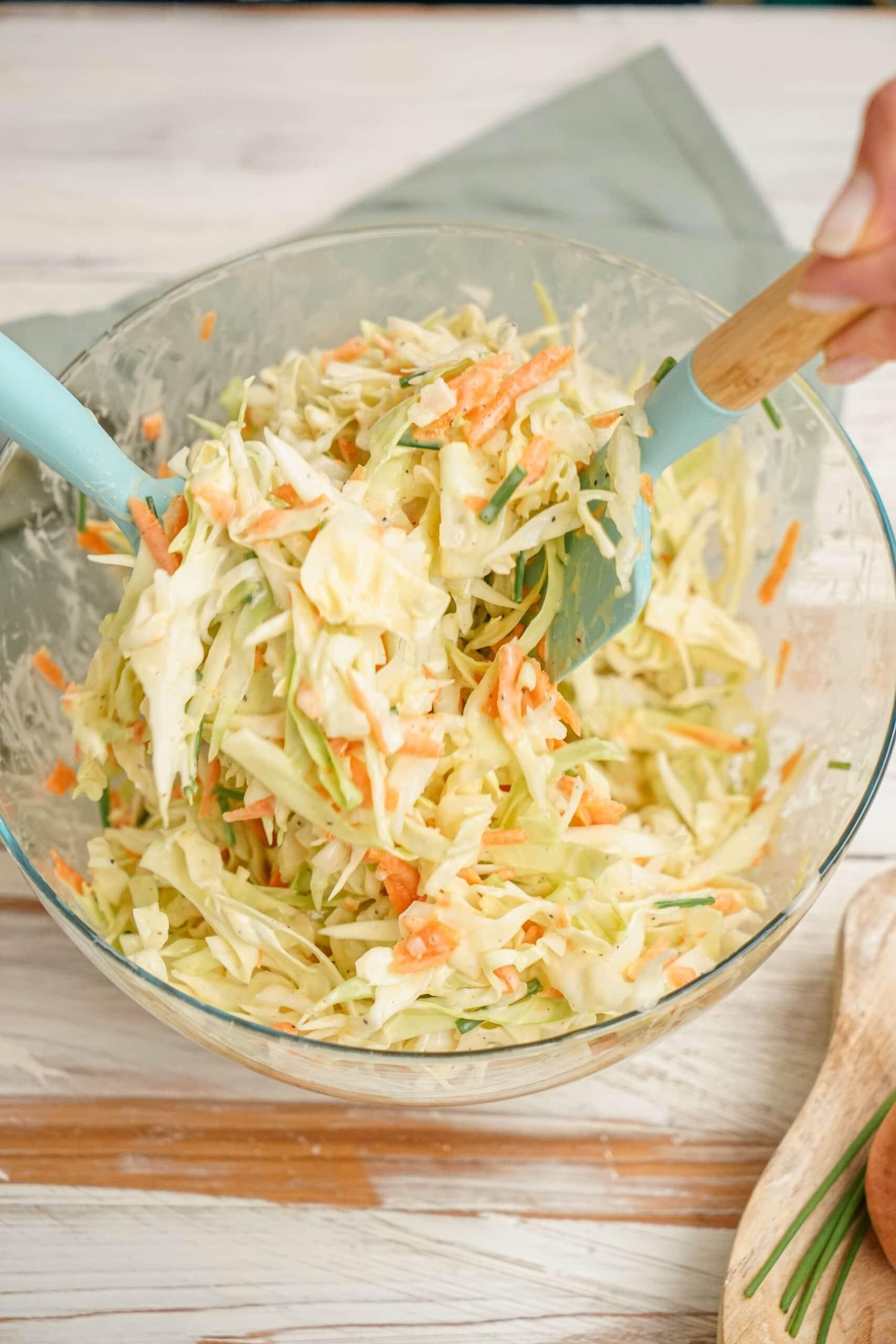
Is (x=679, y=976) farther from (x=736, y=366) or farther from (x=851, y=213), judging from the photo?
(x=851, y=213)

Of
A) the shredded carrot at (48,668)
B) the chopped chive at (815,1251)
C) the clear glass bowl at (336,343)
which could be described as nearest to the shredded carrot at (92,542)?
the clear glass bowl at (336,343)

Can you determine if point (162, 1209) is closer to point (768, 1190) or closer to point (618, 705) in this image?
point (768, 1190)

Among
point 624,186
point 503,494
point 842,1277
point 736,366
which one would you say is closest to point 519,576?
point 503,494

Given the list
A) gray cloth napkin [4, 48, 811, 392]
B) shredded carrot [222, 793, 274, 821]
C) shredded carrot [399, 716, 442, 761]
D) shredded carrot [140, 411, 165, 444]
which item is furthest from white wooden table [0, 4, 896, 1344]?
gray cloth napkin [4, 48, 811, 392]

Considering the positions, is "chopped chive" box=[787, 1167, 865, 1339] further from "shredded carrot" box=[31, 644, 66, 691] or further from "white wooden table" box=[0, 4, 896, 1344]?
"shredded carrot" box=[31, 644, 66, 691]

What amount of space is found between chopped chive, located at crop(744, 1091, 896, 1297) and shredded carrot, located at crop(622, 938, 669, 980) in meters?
0.32

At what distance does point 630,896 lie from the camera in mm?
1318

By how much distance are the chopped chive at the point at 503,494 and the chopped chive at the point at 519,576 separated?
0.07 m

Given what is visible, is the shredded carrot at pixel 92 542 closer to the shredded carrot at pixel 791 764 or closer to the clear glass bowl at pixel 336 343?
the clear glass bowl at pixel 336 343

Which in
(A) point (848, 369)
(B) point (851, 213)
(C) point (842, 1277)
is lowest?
(C) point (842, 1277)

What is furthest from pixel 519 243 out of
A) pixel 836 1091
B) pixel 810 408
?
pixel 836 1091

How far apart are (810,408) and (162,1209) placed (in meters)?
1.28

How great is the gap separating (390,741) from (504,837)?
216mm

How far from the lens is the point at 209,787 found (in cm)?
128
